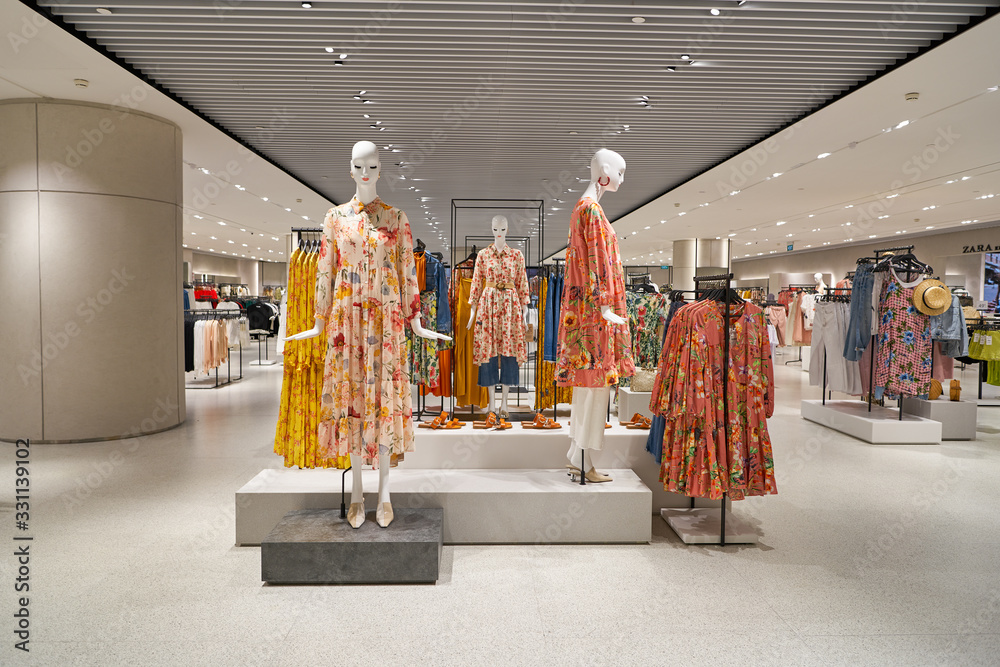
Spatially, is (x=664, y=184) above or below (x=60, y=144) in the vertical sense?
above

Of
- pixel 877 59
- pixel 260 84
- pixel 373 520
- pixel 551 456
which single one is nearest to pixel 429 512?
pixel 373 520

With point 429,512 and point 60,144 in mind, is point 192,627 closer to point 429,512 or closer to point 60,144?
point 429,512

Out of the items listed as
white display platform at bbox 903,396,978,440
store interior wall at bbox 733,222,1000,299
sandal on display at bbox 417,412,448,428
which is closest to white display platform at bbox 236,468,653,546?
sandal on display at bbox 417,412,448,428

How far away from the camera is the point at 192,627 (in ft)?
7.91

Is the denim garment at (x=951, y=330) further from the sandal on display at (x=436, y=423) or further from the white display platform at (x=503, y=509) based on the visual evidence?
the sandal on display at (x=436, y=423)

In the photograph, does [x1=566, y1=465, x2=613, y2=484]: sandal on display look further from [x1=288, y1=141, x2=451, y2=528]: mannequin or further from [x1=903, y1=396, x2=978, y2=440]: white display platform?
[x1=903, y1=396, x2=978, y2=440]: white display platform

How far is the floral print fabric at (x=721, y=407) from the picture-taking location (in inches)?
126

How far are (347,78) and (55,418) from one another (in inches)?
158

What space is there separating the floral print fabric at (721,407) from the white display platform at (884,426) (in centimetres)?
332

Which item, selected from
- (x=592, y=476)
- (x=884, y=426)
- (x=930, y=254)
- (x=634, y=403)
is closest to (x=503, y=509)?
(x=592, y=476)

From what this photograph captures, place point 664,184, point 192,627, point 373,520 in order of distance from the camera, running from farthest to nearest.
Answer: point 664,184
point 373,520
point 192,627

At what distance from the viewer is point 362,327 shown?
2.82 m

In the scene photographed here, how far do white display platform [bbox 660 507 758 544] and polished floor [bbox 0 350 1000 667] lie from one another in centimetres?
7

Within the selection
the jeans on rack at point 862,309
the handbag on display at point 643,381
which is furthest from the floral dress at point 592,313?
the jeans on rack at point 862,309
